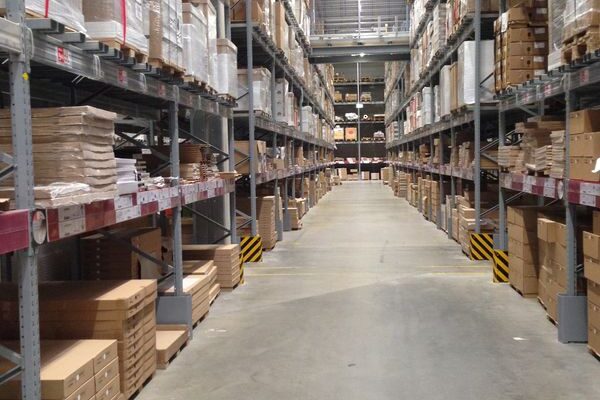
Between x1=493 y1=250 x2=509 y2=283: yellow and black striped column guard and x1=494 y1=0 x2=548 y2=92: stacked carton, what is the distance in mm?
2009

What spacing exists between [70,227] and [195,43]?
9.84 feet

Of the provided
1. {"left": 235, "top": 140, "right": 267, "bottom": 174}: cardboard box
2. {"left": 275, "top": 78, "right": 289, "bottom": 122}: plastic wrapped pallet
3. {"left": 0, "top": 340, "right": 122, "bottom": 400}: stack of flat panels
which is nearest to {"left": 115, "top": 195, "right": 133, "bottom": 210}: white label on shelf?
{"left": 0, "top": 340, "right": 122, "bottom": 400}: stack of flat panels

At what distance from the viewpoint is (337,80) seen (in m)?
35.6

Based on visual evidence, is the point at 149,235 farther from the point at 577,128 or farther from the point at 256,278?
the point at 577,128

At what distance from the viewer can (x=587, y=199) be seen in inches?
179

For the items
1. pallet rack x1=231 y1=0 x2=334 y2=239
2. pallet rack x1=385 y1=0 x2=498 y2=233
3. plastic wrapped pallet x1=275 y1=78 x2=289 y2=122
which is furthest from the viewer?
plastic wrapped pallet x1=275 y1=78 x2=289 y2=122

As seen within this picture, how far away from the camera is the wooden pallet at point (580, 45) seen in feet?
14.7

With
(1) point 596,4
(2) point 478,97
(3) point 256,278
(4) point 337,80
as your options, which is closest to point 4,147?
(1) point 596,4

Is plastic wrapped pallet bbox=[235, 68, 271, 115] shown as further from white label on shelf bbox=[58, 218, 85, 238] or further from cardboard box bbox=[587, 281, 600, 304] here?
white label on shelf bbox=[58, 218, 85, 238]

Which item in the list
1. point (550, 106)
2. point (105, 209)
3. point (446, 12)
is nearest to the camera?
point (105, 209)

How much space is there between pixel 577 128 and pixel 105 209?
361 cm

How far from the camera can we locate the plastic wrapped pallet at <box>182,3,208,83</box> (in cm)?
550

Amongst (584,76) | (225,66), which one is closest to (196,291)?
(225,66)

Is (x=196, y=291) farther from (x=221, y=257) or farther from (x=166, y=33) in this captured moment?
(x=166, y=33)
